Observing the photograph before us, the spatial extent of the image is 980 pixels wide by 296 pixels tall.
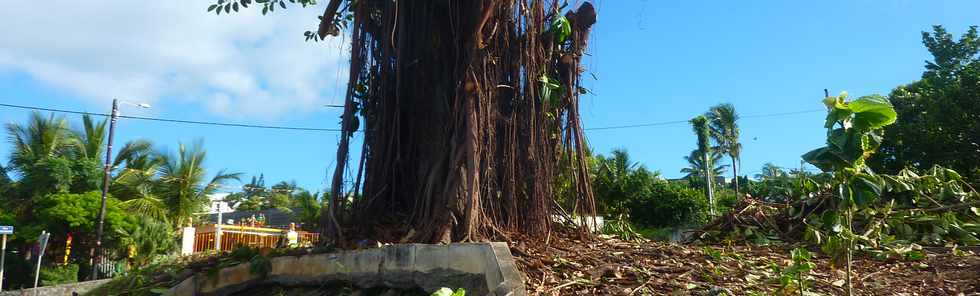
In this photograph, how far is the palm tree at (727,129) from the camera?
122 feet

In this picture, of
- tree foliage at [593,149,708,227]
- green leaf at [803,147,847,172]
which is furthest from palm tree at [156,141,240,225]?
green leaf at [803,147,847,172]

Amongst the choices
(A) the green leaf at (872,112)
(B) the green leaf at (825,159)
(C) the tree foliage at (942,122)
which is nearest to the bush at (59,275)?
(B) the green leaf at (825,159)

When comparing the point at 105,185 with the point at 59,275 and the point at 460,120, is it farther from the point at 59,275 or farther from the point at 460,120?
the point at 460,120

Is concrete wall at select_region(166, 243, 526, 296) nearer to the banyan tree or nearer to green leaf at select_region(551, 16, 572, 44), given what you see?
the banyan tree

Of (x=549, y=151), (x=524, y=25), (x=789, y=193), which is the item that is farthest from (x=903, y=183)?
(x=524, y=25)

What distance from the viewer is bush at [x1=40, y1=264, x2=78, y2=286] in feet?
59.7

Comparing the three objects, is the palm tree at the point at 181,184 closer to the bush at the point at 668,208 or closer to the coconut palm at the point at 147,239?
the coconut palm at the point at 147,239

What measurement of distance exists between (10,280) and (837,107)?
2145 cm

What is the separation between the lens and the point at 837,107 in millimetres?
3596

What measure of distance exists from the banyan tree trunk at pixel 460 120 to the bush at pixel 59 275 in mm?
15935

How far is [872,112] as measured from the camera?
3488 millimetres

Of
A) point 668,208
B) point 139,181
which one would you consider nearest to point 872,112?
point 668,208

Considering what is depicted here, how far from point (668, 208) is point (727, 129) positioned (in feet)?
55.6

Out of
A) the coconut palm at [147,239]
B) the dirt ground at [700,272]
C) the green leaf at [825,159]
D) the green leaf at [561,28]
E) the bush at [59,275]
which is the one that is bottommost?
the bush at [59,275]
